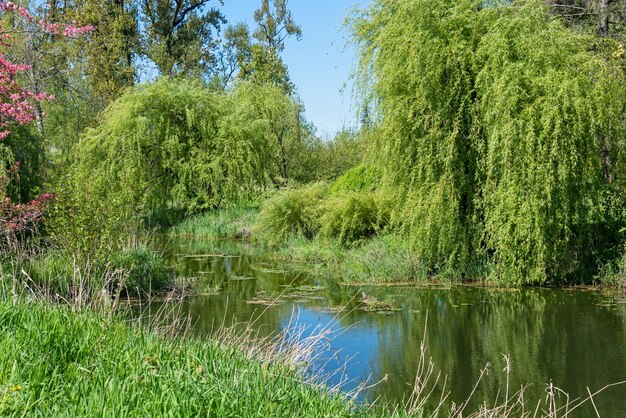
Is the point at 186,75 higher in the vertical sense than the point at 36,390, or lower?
higher

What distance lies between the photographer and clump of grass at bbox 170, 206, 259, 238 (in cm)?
2136

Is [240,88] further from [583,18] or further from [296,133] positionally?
[583,18]

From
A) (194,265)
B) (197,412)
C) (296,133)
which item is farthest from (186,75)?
(197,412)

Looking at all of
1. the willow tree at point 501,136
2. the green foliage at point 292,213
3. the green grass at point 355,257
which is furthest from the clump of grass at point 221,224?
the willow tree at point 501,136

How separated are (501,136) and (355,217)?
4328mm

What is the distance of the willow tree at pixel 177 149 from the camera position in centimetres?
2220

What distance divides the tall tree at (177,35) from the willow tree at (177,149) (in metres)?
11.6

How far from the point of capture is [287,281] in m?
13.6

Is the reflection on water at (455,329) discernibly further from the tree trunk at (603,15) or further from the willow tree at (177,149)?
the willow tree at (177,149)

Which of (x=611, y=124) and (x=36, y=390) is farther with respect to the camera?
(x=611, y=124)

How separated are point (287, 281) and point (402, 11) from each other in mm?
5575

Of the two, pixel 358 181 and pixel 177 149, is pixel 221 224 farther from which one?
pixel 358 181

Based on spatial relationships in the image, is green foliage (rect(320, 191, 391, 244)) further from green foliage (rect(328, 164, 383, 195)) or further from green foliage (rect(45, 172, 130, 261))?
green foliage (rect(45, 172, 130, 261))

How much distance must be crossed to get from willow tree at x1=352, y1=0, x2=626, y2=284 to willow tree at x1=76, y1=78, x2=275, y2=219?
1037 cm
